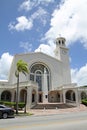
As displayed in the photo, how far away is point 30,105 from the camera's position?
36.1 m

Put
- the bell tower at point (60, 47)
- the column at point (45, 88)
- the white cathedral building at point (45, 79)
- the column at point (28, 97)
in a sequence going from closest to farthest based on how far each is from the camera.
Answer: the column at point (28, 97), the white cathedral building at point (45, 79), the column at point (45, 88), the bell tower at point (60, 47)

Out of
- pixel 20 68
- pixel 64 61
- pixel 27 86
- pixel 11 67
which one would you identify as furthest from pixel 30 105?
pixel 64 61

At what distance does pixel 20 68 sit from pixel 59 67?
2036 centimetres

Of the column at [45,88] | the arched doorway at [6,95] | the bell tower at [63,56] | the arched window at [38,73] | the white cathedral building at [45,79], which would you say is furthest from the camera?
the bell tower at [63,56]

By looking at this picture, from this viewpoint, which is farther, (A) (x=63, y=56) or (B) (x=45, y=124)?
(A) (x=63, y=56)

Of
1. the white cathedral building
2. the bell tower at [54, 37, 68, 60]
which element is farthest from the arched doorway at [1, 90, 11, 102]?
the bell tower at [54, 37, 68, 60]

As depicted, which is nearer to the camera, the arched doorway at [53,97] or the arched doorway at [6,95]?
the arched doorway at [6,95]

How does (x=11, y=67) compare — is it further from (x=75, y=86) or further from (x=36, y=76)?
(x=75, y=86)

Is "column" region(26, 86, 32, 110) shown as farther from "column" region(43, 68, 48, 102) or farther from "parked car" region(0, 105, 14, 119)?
"parked car" region(0, 105, 14, 119)

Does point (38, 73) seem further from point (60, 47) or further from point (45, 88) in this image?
point (60, 47)

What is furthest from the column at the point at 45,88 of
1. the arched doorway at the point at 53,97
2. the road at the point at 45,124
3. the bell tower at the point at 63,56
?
the road at the point at 45,124

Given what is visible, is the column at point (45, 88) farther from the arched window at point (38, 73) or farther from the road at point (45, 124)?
the road at point (45, 124)

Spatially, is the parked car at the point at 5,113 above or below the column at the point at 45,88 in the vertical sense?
below

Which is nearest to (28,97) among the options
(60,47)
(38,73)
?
(38,73)
